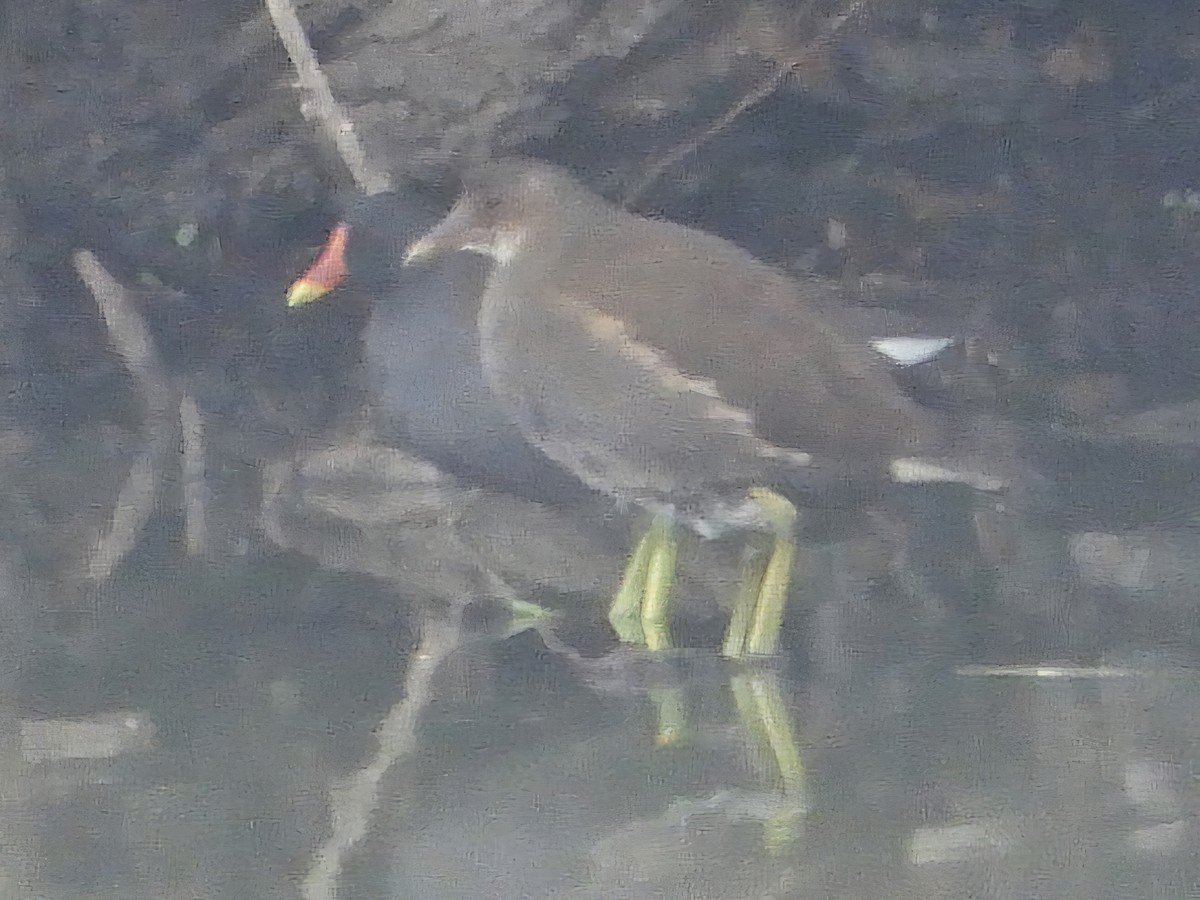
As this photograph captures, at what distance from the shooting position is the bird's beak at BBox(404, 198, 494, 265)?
1.01 metres

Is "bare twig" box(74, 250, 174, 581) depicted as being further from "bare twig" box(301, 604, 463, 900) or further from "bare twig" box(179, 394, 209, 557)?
"bare twig" box(301, 604, 463, 900)

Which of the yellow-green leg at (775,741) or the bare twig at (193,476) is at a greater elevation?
the bare twig at (193,476)

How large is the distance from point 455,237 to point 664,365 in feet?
0.60

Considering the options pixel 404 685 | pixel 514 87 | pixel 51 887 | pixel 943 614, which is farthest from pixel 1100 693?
pixel 51 887

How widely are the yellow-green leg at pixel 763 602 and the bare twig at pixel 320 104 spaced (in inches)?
15.7

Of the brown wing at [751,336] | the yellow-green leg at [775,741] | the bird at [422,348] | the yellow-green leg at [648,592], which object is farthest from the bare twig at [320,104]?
the yellow-green leg at [775,741]

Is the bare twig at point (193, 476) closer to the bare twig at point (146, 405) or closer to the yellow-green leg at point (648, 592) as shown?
the bare twig at point (146, 405)

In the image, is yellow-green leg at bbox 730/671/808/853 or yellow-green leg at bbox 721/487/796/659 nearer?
yellow-green leg at bbox 730/671/808/853

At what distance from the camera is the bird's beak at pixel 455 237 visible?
1.01 meters

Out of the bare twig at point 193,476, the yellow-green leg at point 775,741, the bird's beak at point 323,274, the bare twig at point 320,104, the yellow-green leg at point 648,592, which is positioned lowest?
the yellow-green leg at point 775,741

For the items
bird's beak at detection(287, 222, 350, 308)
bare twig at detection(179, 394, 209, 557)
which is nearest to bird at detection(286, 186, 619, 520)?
bird's beak at detection(287, 222, 350, 308)

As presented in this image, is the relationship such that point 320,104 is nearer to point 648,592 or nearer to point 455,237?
point 455,237

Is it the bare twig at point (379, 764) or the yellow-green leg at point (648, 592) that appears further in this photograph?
the yellow-green leg at point (648, 592)

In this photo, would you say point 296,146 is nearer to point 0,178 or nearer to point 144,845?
point 0,178
